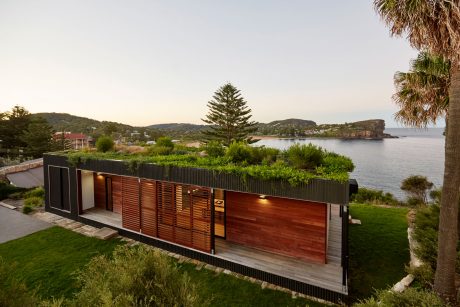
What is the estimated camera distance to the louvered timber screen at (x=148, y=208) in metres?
7.67

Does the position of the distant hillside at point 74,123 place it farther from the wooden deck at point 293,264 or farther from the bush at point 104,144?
the wooden deck at point 293,264

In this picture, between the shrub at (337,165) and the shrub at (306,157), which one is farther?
the shrub at (306,157)

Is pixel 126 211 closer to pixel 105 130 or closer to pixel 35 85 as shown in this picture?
pixel 35 85

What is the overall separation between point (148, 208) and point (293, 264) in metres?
4.93

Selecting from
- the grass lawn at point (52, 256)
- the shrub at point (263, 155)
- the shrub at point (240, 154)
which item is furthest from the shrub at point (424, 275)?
the grass lawn at point (52, 256)

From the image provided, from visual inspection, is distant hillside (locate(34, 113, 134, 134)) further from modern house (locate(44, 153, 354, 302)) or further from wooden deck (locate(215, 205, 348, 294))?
wooden deck (locate(215, 205, 348, 294))

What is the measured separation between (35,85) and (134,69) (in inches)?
353

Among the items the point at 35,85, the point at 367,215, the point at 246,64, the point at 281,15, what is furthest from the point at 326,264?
the point at 35,85

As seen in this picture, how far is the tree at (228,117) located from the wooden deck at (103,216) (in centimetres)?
1934

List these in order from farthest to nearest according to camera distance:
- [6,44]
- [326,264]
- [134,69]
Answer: [134,69] → [6,44] → [326,264]

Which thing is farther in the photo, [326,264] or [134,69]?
[134,69]

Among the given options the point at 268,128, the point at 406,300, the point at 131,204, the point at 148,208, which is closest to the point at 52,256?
the point at 131,204

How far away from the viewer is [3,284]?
3445 mm

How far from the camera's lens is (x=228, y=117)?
29391 mm
